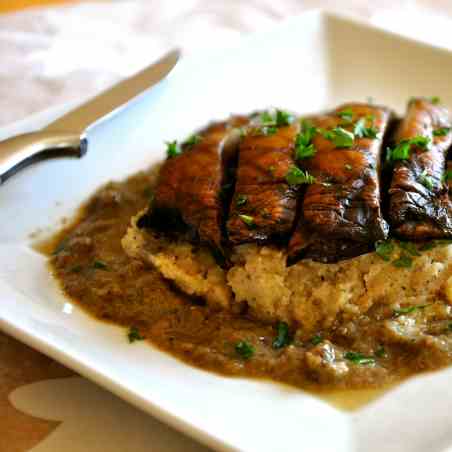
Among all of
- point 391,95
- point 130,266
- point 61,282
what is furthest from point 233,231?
point 391,95

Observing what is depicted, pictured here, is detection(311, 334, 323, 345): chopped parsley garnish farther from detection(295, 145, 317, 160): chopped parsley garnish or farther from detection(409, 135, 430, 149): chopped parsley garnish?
detection(409, 135, 430, 149): chopped parsley garnish

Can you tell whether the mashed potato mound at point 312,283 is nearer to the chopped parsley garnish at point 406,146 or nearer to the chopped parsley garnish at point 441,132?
the chopped parsley garnish at point 406,146

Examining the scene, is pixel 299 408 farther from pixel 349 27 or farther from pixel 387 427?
pixel 349 27

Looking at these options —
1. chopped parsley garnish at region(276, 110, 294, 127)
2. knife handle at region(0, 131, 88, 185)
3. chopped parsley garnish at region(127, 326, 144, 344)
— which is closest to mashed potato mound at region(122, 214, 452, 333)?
chopped parsley garnish at region(127, 326, 144, 344)

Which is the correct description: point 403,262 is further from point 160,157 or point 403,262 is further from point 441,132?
point 160,157

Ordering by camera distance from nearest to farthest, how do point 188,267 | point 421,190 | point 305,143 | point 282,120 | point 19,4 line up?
1. point 421,190
2. point 188,267
3. point 305,143
4. point 282,120
5. point 19,4

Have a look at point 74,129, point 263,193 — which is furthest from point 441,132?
point 74,129
